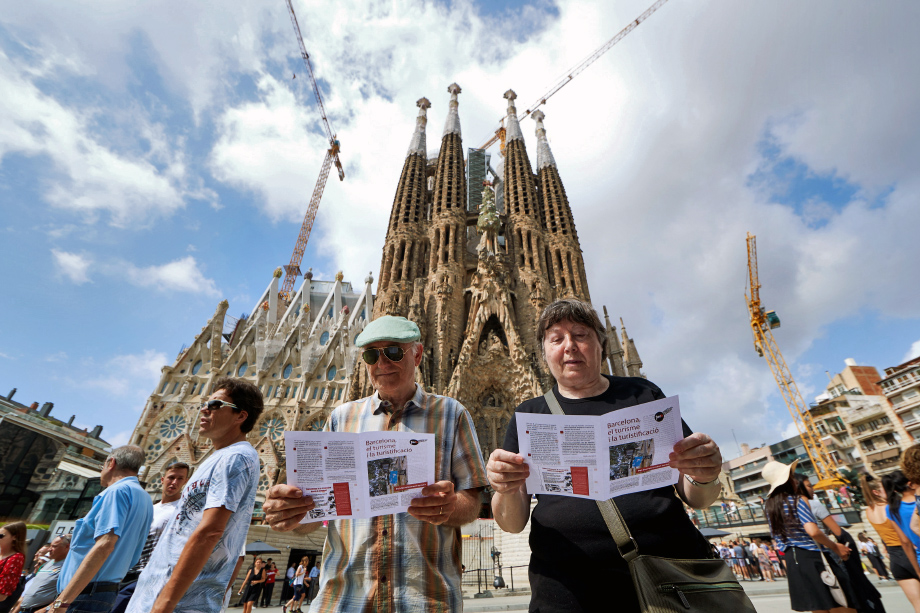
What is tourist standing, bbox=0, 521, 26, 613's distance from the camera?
4.38 metres

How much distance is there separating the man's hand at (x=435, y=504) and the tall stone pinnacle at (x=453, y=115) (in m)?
37.5

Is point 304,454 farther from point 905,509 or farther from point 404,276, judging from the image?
point 404,276

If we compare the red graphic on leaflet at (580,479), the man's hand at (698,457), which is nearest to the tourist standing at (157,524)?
the red graphic on leaflet at (580,479)

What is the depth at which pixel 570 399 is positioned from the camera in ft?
7.34

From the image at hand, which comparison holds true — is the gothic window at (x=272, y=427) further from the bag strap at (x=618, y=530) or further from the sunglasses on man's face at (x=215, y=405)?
the bag strap at (x=618, y=530)

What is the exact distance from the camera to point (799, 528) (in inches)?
133

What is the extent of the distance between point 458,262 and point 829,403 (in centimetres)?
4294

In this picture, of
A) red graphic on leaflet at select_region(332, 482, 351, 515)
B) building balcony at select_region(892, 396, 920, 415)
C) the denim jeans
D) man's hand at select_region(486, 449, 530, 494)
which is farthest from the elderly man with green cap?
building balcony at select_region(892, 396, 920, 415)

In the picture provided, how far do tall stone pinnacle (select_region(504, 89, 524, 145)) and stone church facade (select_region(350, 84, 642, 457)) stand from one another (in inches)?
6.3

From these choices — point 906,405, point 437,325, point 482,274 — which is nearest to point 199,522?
point 437,325

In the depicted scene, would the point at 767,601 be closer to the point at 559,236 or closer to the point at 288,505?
the point at 288,505

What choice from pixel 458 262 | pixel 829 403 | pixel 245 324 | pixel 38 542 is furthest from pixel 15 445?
pixel 829 403

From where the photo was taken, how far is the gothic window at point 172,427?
80.3 ft

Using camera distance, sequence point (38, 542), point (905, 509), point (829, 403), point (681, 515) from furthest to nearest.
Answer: point (829, 403) < point (38, 542) < point (905, 509) < point (681, 515)
